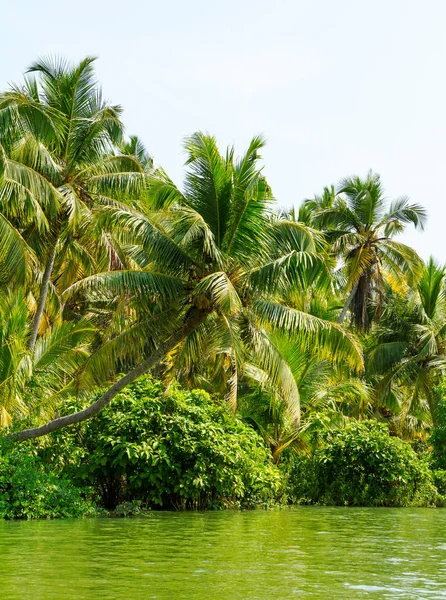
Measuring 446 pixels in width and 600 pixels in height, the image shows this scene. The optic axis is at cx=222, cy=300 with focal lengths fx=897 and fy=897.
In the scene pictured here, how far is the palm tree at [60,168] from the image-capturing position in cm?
1912

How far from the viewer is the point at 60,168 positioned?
21000 millimetres

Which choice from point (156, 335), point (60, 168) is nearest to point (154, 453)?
point (156, 335)

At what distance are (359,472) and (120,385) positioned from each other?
31.4 ft

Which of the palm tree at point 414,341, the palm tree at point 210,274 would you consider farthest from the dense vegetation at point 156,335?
the palm tree at point 414,341

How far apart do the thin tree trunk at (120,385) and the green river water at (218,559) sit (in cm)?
216

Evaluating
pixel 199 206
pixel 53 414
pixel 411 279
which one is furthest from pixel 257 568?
pixel 411 279

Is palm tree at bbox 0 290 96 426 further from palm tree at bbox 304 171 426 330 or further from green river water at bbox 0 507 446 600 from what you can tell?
palm tree at bbox 304 171 426 330

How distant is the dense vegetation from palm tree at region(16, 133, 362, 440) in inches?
1.3

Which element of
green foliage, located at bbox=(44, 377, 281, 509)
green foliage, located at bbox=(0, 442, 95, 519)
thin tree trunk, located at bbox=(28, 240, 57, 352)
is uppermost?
thin tree trunk, located at bbox=(28, 240, 57, 352)

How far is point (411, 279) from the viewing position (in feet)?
100

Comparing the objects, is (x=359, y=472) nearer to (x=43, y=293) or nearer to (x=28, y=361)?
(x=43, y=293)

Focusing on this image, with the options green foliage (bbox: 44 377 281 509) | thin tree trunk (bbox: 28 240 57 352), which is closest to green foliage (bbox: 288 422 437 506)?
green foliage (bbox: 44 377 281 509)

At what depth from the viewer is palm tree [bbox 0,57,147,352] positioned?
19125 millimetres

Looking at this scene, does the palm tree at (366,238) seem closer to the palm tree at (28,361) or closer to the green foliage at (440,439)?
the green foliage at (440,439)
